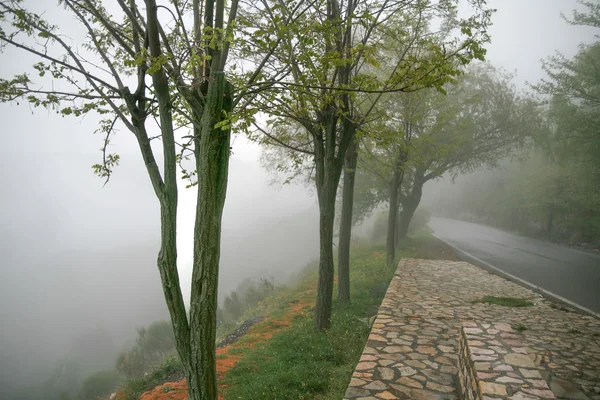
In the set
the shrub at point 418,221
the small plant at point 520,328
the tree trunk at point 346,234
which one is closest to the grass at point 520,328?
the small plant at point 520,328

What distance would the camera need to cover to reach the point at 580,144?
1652 centimetres

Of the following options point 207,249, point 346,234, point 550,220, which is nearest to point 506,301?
point 346,234

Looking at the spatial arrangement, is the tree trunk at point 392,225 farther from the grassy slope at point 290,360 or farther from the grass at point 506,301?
the grass at point 506,301

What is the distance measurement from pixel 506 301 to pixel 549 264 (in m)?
7.27

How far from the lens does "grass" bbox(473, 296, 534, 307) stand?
26.6 feet

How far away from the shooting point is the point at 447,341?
228 inches

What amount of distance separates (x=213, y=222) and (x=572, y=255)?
1765 centimetres

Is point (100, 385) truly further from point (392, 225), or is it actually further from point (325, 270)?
point (392, 225)

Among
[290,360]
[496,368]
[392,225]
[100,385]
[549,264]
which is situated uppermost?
[392,225]

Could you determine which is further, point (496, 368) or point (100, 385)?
point (100, 385)

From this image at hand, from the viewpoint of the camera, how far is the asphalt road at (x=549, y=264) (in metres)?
9.79

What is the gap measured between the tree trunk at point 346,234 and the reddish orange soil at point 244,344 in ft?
5.17

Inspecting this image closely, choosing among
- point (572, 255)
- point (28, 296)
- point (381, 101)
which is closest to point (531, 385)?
point (381, 101)

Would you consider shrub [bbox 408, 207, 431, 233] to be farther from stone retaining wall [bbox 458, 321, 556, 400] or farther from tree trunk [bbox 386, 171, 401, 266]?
stone retaining wall [bbox 458, 321, 556, 400]
